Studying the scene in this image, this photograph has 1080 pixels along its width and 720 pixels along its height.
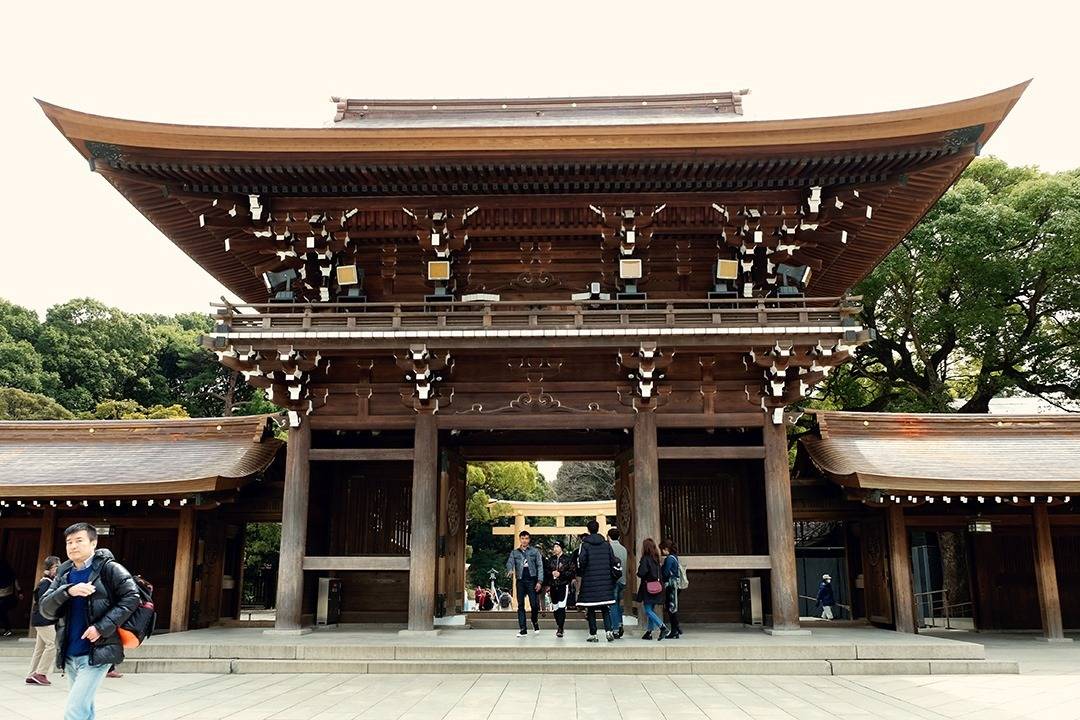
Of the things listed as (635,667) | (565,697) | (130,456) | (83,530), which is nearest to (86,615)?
(83,530)

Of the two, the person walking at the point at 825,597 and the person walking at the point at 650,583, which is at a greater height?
the person walking at the point at 650,583

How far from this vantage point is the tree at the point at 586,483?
42688 mm

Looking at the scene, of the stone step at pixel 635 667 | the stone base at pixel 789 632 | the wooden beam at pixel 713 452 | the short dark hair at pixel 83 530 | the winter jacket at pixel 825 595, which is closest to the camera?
the short dark hair at pixel 83 530

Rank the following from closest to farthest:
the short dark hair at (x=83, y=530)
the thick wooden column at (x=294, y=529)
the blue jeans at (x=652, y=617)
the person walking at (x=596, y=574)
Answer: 1. the short dark hair at (x=83, y=530)
2. the person walking at (x=596, y=574)
3. the blue jeans at (x=652, y=617)
4. the thick wooden column at (x=294, y=529)

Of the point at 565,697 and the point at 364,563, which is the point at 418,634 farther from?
the point at 565,697

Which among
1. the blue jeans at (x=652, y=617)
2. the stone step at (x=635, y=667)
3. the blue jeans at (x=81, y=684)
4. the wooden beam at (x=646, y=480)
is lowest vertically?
the stone step at (x=635, y=667)

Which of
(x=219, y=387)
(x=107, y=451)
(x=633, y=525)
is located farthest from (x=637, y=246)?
(x=219, y=387)

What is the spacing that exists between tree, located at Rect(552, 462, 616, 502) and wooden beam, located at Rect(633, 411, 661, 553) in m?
29.9

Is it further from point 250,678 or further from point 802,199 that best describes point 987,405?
point 250,678

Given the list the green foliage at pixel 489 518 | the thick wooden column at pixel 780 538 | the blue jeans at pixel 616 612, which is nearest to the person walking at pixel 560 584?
the blue jeans at pixel 616 612

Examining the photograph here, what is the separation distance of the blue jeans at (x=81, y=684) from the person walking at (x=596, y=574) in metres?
6.89

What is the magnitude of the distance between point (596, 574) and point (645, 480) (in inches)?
71.8

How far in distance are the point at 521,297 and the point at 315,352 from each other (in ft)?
11.5

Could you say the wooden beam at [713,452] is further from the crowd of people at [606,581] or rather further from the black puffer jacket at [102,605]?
the black puffer jacket at [102,605]
